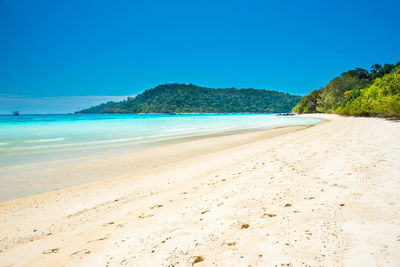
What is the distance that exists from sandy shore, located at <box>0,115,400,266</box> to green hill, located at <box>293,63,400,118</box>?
31909mm

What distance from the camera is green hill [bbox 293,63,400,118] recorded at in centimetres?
3136

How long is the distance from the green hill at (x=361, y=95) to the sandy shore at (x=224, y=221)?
31.9m

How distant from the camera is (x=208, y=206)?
469cm

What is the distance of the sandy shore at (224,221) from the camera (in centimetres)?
282

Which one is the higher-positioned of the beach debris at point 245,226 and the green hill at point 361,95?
the green hill at point 361,95

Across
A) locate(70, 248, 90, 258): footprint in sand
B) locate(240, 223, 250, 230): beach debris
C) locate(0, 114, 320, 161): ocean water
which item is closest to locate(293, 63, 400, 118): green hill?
locate(0, 114, 320, 161): ocean water

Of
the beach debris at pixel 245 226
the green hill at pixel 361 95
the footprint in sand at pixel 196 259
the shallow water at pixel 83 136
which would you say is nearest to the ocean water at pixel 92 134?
the shallow water at pixel 83 136

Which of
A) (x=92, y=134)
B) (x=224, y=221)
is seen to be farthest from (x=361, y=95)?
(x=224, y=221)

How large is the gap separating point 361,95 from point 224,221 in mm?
62944

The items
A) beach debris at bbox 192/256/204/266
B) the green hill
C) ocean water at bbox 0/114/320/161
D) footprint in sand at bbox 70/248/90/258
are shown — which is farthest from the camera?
the green hill

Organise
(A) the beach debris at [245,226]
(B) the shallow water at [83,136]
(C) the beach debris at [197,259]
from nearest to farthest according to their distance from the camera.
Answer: (C) the beach debris at [197,259]
(A) the beach debris at [245,226]
(B) the shallow water at [83,136]

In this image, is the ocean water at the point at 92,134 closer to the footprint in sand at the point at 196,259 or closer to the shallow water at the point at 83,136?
the shallow water at the point at 83,136

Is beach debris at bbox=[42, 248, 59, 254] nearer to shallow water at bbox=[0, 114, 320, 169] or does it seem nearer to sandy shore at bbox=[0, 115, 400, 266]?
sandy shore at bbox=[0, 115, 400, 266]

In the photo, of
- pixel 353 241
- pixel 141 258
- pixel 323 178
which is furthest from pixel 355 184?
pixel 141 258
